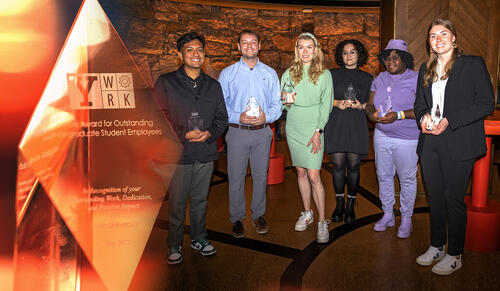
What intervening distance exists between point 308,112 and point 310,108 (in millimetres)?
36

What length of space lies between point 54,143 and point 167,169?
1.21 meters

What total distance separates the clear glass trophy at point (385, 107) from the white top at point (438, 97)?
48 centimetres

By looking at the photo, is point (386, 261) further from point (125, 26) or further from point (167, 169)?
point (125, 26)

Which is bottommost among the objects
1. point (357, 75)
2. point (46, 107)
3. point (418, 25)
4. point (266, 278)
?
point (266, 278)

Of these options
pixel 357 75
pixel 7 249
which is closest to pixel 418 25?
pixel 357 75

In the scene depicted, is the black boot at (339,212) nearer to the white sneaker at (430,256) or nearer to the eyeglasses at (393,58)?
the white sneaker at (430,256)

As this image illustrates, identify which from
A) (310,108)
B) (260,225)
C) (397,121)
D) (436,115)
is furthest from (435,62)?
(260,225)

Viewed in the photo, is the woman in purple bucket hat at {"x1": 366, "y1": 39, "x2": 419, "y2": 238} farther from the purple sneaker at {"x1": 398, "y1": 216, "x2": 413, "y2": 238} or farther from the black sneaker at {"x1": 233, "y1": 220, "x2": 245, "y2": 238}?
the black sneaker at {"x1": 233, "y1": 220, "x2": 245, "y2": 238}

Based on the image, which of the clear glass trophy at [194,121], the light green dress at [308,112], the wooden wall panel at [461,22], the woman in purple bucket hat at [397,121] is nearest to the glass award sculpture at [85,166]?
the clear glass trophy at [194,121]

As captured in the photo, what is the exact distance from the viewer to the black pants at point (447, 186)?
7.61 ft

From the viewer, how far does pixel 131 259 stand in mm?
1827

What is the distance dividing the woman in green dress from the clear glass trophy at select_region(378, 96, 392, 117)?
389 millimetres

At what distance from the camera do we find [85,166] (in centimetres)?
142

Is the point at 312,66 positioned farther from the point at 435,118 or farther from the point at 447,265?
the point at 447,265
